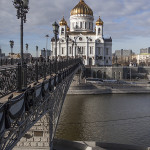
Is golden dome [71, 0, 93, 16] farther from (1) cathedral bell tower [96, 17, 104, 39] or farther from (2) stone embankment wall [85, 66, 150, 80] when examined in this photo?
(2) stone embankment wall [85, 66, 150, 80]

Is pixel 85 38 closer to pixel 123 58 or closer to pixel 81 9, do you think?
pixel 81 9

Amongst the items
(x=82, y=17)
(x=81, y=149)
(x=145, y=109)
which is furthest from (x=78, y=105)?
(x=82, y=17)

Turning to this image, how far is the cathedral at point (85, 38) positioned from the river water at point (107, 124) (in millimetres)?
28161

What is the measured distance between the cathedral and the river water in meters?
28.2

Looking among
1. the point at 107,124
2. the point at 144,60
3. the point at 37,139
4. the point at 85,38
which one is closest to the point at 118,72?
the point at 85,38

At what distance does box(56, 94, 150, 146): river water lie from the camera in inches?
577

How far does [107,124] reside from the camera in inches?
685

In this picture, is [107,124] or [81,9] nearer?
[107,124]

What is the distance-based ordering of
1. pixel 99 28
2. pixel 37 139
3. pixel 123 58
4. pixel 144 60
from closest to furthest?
pixel 37 139, pixel 99 28, pixel 144 60, pixel 123 58

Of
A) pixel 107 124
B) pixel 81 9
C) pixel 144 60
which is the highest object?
pixel 81 9

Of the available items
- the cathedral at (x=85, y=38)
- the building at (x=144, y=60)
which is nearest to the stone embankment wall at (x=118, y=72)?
the cathedral at (x=85, y=38)

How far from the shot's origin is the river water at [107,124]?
14656 millimetres

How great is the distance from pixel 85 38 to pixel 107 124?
35.0 metres

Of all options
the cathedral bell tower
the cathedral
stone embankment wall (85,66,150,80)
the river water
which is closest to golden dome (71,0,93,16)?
the cathedral
